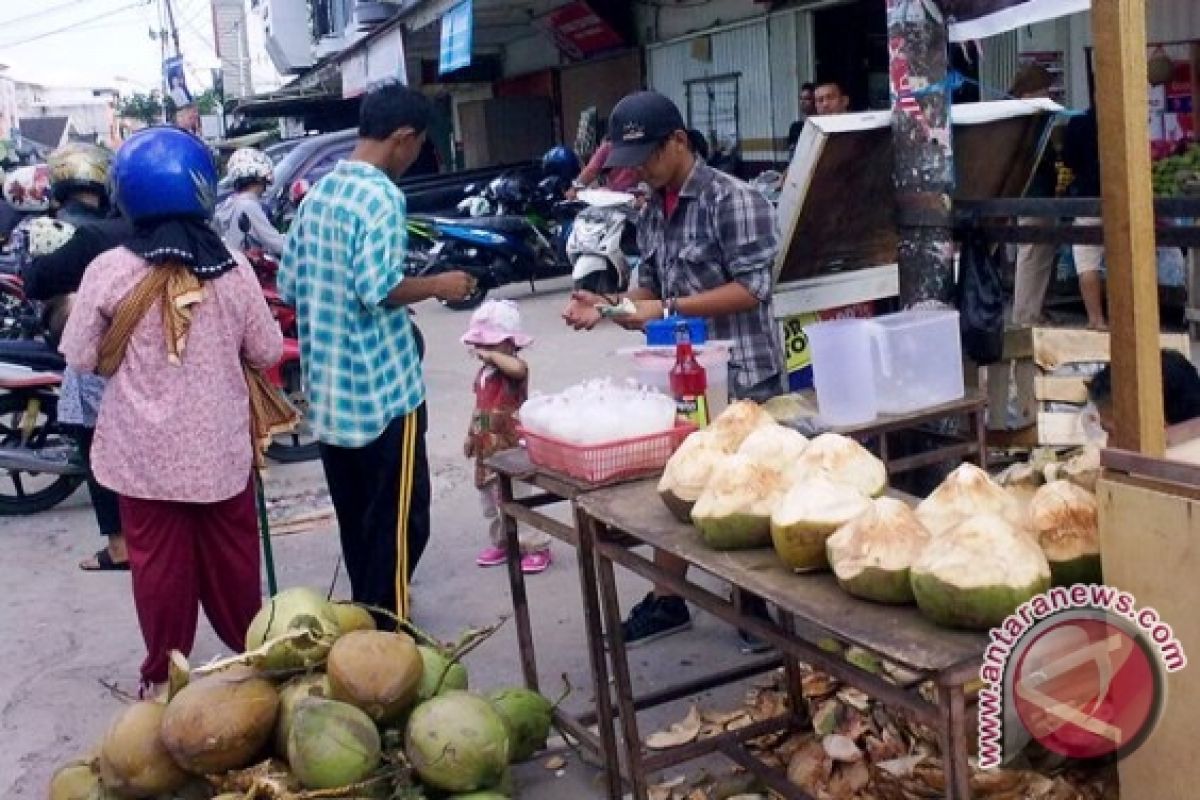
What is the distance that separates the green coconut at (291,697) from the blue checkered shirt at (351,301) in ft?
3.27

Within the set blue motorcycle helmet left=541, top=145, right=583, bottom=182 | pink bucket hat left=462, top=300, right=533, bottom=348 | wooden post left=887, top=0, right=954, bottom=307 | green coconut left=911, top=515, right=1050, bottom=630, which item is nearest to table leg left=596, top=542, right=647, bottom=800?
green coconut left=911, top=515, right=1050, bottom=630

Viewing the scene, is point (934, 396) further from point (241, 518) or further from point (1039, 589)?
point (241, 518)

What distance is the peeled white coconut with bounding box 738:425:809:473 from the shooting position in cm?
269

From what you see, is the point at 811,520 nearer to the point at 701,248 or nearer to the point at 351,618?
the point at 351,618

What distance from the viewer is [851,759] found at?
121 inches

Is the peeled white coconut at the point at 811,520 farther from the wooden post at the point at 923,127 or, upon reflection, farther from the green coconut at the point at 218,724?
the wooden post at the point at 923,127

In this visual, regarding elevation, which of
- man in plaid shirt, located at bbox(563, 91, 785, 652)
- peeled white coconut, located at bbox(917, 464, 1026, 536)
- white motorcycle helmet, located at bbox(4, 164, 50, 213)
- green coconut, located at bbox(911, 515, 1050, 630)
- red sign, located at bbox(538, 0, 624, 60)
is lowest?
green coconut, located at bbox(911, 515, 1050, 630)

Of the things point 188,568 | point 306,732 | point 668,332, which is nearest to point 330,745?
point 306,732

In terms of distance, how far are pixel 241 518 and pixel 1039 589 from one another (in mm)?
2534

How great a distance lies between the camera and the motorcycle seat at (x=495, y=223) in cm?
1152

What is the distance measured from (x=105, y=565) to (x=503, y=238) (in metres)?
6.57

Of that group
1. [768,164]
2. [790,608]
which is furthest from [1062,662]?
[768,164]

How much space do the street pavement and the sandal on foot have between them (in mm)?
34

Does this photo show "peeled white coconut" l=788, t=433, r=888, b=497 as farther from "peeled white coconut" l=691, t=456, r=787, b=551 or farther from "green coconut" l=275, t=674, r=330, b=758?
"green coconut" l=275, t=674, r=330, b=758
